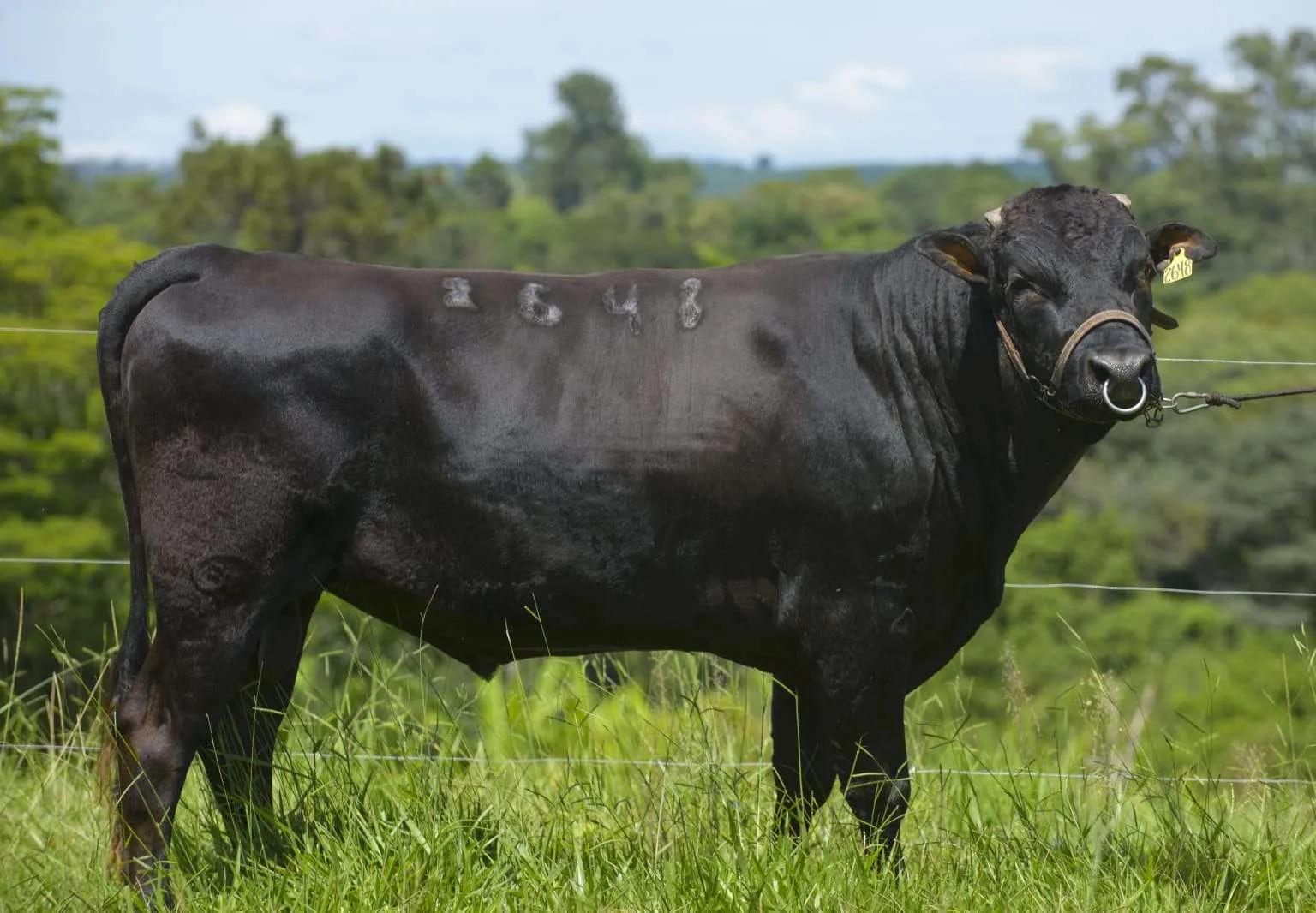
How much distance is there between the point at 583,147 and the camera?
171500 millimetres

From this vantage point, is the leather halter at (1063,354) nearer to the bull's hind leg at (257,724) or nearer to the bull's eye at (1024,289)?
the bull's eye at (1024,289)

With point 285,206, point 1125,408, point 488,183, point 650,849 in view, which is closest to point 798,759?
point 650,849

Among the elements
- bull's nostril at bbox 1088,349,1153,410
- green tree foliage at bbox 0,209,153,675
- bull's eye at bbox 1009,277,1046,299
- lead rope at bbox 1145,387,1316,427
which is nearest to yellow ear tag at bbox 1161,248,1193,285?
lead rope at bbox 1145,387,1316,427

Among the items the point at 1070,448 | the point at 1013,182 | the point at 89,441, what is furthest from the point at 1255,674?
the point at 1013,182

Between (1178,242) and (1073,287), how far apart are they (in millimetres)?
562

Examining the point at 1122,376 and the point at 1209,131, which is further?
the point at 1209,131

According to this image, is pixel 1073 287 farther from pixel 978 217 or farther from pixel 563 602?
pixel 978 217

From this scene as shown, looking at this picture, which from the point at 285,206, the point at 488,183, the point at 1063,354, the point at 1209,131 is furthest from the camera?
the point at 488,183

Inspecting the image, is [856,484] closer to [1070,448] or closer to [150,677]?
[1070,448]

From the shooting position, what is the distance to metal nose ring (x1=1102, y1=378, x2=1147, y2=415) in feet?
12.3

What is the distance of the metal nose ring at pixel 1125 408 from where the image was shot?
3764 millimetres

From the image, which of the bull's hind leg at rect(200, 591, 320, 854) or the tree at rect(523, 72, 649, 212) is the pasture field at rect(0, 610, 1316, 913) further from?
the tree at rect(523, 72, 649, 212)

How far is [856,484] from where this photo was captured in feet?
13.4

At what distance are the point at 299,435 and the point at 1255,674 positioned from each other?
3932 centimetres
